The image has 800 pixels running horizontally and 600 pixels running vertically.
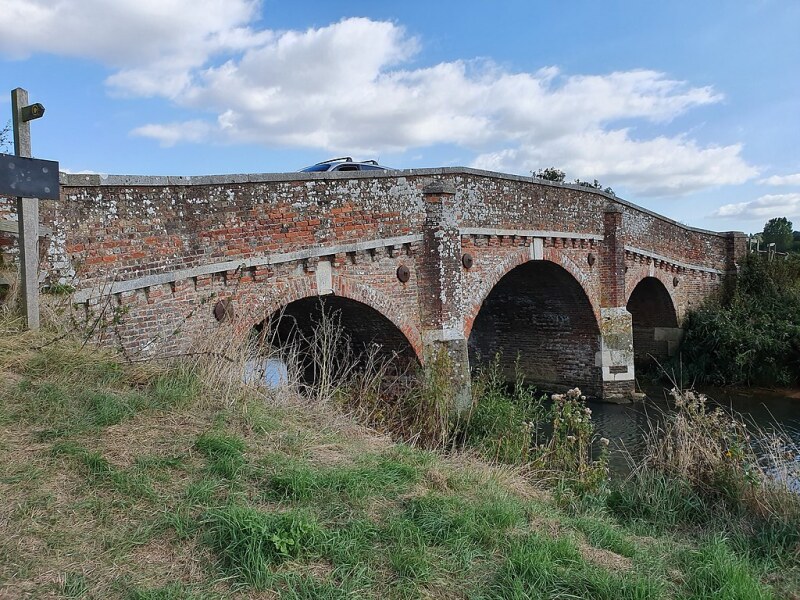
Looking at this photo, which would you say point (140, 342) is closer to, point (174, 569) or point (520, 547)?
point (174, 569)

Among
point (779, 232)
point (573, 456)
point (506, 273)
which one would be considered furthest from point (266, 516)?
point (779, 232)

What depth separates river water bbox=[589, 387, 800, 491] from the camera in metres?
11.5

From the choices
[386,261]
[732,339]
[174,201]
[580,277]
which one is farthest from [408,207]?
[732,339]

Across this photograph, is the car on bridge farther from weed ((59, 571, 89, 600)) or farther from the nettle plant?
weed ((59, 571, 89, 600))

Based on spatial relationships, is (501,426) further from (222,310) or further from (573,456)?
(222,310)

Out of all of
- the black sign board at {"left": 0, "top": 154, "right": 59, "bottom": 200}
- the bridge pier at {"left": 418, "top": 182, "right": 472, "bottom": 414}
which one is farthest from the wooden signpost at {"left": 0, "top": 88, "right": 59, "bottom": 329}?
the bridge pier at {"left": 418, "top": 182, "right": 472, "bottom": 414}

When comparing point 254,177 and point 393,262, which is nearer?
point 254,177

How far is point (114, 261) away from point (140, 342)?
0.88 meters

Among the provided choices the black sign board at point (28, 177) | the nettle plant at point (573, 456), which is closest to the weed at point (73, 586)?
the black sign board at point (28, 177)

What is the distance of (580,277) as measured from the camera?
45.3ft

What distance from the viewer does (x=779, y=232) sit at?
40.6m

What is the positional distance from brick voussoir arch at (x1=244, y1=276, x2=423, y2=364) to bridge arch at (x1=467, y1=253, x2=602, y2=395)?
4.81 m

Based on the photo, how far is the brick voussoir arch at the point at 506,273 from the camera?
10.7 m

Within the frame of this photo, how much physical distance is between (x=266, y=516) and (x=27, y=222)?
3.46 meters
